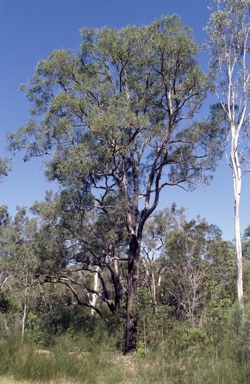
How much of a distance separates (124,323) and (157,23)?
9802 mm

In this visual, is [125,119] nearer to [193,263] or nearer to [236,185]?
[236,185]

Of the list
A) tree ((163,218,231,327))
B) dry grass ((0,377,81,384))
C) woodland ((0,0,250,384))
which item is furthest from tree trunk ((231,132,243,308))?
tree ((163,218,231,327))

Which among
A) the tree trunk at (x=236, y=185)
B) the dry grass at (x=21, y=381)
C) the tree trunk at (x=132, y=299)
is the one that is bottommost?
the dry grass at (x=21, y=381)

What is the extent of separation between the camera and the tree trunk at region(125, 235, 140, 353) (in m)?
11.1

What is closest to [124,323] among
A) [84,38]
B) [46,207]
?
[46,207]

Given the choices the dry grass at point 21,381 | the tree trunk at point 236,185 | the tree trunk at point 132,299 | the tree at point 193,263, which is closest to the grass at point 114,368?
the dry grass at point 21,381

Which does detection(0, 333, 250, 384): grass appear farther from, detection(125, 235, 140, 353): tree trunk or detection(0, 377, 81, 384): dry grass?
detection(125, 235, 140, 353): tree trunk

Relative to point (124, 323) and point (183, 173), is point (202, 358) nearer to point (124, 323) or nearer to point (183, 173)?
point (124, 323)

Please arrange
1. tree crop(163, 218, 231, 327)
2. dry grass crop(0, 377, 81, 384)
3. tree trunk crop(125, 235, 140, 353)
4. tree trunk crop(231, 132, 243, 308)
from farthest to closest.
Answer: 1. tree crop(163, 218, 231, 327)
2. tree trunk crop(125, 235, 140, 353)
3. tree trunk crop(231, 132, 243, 308)
4. dry grass crop(0, 377, 81, 384)

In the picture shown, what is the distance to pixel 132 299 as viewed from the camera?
38.5 feet

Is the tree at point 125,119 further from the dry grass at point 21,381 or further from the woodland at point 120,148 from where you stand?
the dry grass at point 21,381

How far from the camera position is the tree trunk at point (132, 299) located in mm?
11086

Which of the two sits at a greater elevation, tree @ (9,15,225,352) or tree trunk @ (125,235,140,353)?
tree @ (9,15,225,352)

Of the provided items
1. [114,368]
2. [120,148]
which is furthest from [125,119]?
[114,368]
